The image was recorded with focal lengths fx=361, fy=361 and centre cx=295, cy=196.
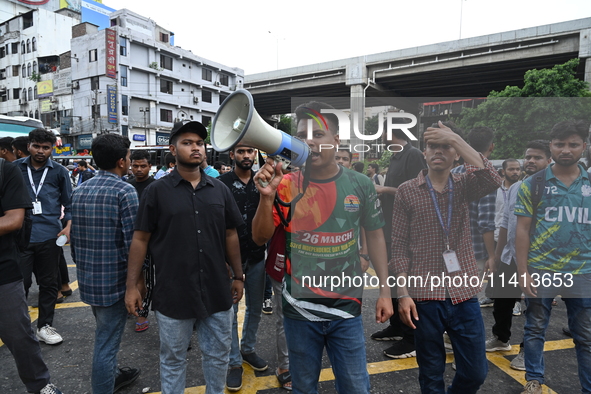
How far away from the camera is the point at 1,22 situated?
41.0 meters

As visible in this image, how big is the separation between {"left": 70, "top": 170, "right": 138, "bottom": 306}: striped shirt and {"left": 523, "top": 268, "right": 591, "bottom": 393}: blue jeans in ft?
9.03

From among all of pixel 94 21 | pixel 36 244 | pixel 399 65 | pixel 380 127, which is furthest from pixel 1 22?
pixel 380 127

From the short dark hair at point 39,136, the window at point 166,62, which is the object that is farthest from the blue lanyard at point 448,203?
the window at point 166,62

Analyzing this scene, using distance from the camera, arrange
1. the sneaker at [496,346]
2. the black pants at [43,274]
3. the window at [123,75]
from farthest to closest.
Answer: the window at [123,75] < the black pants at [43,274] < the sneaker at [496,346]

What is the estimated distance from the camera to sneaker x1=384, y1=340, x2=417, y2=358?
316cm

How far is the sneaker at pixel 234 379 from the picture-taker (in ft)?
8.79

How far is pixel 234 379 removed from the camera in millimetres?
2713

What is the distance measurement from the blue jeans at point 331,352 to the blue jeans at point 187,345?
1.59ft

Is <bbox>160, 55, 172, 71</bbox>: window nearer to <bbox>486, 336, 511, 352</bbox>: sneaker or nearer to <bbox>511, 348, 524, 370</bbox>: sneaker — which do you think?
<bbox>486, 336, 511, 352</bbox>: sneaker

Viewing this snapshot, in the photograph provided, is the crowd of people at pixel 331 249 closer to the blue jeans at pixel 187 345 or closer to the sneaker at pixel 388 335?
the blue jeans at pixel 187 345

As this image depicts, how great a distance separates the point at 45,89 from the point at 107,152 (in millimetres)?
41535

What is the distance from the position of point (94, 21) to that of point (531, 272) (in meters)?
53.0

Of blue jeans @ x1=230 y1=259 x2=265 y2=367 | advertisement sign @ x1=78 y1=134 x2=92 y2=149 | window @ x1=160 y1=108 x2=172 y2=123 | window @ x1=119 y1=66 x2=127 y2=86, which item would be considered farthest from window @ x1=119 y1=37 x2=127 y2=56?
blue jeans @ x1=230 y1=259 x2=265 y2=367

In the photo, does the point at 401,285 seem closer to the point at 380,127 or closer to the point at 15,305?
the point at 380,127
